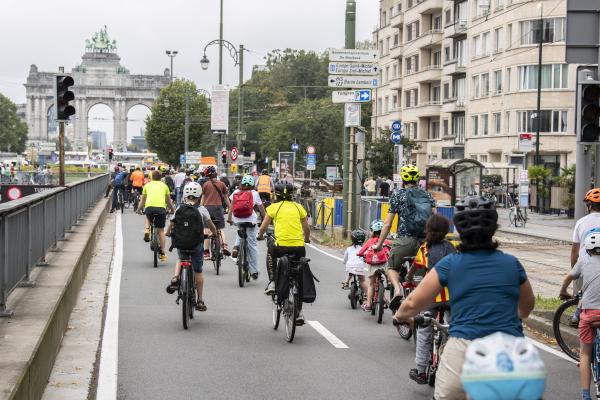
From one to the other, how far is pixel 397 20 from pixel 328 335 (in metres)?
70.2

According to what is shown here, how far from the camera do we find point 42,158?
355 ft

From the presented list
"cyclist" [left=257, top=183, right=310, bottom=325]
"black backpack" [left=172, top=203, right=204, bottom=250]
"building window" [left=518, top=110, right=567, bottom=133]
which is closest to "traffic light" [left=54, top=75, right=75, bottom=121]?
"black backpack" [left=172, top=203, right=204, bottom=250]

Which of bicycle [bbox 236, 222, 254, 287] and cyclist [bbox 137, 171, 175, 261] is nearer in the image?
bicycle [bbox 236, 222, 254, 287]

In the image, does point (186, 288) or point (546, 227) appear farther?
point (546, 227)

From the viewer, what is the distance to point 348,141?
25984 millimetres

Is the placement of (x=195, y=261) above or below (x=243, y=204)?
below

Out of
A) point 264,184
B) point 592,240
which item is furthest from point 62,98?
point 592,240

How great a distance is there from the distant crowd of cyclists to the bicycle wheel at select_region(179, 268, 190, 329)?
0.45m

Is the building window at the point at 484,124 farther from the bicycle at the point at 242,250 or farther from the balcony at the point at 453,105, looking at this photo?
the bicycle at the point at 242,250

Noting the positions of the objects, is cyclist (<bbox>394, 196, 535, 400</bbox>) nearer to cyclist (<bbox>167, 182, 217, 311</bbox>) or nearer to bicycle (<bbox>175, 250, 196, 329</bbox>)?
bicycle (<bbox>175, 250, 196, 329</bbox>)

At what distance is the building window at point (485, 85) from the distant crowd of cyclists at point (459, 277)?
47815 millimetres

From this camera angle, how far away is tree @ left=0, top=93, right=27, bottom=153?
179375 millimetres

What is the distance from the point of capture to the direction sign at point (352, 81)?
2388cm

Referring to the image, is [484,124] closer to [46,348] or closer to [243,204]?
[243,204]
